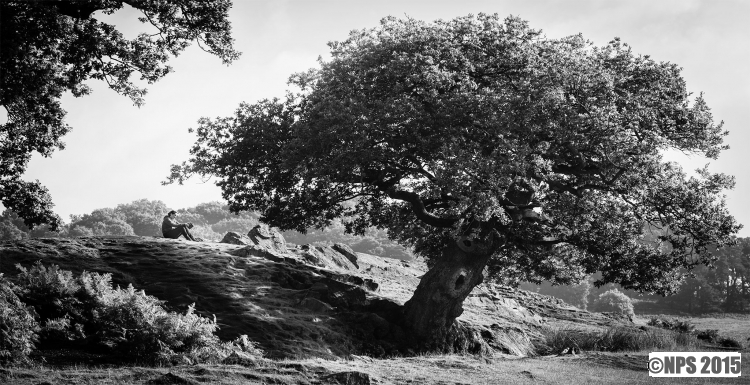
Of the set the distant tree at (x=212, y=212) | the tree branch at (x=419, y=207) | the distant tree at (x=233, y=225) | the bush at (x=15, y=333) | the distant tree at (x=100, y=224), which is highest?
the distant tree at (x=212, y=212)

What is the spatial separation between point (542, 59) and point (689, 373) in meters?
10.8

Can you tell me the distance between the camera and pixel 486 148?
21.1 m

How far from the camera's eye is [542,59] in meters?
21.3

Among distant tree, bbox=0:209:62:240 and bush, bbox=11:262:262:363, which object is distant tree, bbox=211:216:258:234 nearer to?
distant tree, bbox=0:209:62:240

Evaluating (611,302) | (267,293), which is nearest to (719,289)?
(611,302)

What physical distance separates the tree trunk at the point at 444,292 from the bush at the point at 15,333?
12.8m

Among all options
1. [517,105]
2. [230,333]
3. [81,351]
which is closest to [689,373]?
[517,105]

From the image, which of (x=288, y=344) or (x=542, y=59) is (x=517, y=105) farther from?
(x=288, y=344)

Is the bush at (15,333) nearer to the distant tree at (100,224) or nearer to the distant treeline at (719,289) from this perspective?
the distant treeline at (719,289)

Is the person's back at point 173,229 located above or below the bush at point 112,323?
above

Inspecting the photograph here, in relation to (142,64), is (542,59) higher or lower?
higher

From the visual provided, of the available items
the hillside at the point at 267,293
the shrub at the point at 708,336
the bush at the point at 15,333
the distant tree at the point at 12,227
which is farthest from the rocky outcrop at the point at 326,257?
the distant tree at the point at 12,227

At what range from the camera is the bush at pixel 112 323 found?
15.1 meters

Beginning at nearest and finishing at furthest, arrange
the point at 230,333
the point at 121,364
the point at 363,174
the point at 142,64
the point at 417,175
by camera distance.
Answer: the point at 121,364, the point at 230,333, the point at 142,64, the point at 363,174, the point at 417,175
